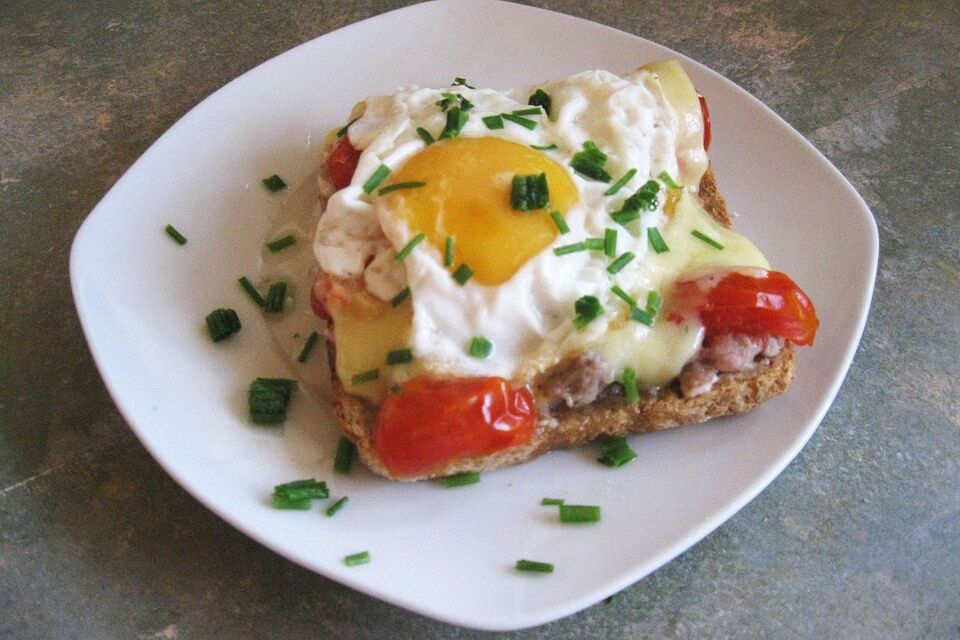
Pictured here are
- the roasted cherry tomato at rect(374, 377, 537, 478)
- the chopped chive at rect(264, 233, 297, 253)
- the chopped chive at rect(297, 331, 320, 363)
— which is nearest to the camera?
the roasted cherry tomato at rect(374, 377, 537, 478)

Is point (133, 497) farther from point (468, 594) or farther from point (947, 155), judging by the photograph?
point (947, 155)

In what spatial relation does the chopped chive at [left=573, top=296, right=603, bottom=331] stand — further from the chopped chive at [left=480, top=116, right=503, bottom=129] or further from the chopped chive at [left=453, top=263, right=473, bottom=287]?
the chopped chive at [left=480, top=116, right=503, bottom=129]

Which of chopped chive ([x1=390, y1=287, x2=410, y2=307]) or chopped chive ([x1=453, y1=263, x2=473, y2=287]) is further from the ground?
chopped chive ([x1=453, y1=263, x2=473, y2=287])

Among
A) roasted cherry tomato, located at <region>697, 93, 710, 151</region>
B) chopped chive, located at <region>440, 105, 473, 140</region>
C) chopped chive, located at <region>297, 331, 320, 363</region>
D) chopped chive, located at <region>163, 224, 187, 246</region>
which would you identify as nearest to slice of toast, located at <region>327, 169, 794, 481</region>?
chopped chive, located at <region>297, 331, 320, 363</region>

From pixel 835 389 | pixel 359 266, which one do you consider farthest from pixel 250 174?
pixel 835 389

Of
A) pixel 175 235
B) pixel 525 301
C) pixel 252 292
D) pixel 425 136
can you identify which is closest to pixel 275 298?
pixel 252 292

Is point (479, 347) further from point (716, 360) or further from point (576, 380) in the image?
point (716, 360)
